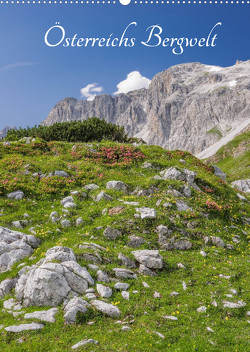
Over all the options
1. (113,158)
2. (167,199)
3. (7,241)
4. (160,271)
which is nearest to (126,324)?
(160,271)

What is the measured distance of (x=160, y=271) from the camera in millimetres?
15242

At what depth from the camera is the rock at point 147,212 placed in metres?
19.8

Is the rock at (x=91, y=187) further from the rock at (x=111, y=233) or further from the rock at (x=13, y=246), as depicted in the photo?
the rock at (x=13, y=246)

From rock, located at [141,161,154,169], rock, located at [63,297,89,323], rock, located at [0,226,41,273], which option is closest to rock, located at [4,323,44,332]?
rock, located at [63,297,89,323]

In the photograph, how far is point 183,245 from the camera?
18.1m

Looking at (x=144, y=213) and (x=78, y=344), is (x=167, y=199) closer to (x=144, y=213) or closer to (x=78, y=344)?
(x=144, y=213)

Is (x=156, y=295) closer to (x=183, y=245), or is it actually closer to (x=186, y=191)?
(x=183, y=245)

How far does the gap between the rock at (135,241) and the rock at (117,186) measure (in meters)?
7.91

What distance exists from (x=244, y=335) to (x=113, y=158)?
25.0 m

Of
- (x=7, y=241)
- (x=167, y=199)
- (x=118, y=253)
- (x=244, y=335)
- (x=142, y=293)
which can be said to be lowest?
(x=244, y=335)

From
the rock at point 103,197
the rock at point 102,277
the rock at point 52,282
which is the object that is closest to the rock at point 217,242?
the rock at point 102,277

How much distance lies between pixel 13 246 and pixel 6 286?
10.6 ft

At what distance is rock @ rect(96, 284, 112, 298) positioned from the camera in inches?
491

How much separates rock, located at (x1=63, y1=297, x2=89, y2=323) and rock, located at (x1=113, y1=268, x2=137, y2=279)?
281cm
